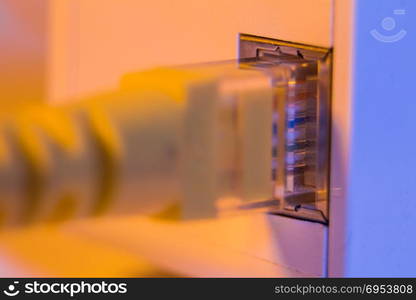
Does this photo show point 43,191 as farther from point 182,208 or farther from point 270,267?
point 270,267

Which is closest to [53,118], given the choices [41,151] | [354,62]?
[41,151]

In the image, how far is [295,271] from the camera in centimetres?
31

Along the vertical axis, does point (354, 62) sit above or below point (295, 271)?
above

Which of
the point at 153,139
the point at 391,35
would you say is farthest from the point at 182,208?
the point at 391,35

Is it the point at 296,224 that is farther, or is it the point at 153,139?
the point at 296,224

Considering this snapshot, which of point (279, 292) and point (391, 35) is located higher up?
point (391, 35)

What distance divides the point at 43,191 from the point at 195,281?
7.7 inches

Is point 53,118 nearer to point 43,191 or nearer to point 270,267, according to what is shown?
point 43,191

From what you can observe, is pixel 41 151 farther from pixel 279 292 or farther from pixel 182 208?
pixel 279 292

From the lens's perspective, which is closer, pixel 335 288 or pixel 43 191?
pixel 43 191

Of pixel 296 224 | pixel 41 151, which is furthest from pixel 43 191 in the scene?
pixel 296 224

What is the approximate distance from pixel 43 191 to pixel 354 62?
0.17 meters

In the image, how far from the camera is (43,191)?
174 millimetres

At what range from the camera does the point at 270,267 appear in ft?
1.06
